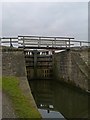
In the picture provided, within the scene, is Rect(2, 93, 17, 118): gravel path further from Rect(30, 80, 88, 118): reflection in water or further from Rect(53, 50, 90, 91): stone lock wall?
Rect(53, 50, 90, 91): stone lock wall

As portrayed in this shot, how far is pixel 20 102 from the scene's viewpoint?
25.7ft

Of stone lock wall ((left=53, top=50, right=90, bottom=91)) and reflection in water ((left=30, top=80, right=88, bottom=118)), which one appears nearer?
reflection in water ((left=30, top=80, right=88, bottom=118))

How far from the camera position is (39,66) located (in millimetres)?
22766

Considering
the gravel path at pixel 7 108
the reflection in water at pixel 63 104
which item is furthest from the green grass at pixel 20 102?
the reflection in water at pixel 63 104

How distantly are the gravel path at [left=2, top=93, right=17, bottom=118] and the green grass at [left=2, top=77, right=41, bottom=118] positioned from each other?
147 mm

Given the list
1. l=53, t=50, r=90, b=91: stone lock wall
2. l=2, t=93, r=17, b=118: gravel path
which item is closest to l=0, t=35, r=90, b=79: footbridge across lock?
l=53, t=50, r=90, b=91: stone lock wall

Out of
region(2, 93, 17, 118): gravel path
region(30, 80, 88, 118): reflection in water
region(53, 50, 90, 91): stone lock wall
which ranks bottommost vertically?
region(30, 80, 88, 118): reflection in water

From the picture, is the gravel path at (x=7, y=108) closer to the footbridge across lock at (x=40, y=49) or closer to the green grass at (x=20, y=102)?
the green grass at (x=20, y=102)

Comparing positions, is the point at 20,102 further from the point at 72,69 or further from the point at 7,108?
the point at 72,69

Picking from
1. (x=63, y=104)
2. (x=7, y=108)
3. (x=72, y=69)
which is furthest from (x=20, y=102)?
(x=72, y=69)

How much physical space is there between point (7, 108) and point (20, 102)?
88 cm

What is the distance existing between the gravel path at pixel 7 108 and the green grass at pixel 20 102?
147 millimetres

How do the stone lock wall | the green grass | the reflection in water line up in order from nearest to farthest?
the green grass < the reflection in water < the stone lock wall

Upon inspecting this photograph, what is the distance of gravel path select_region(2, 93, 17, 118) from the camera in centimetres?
651
